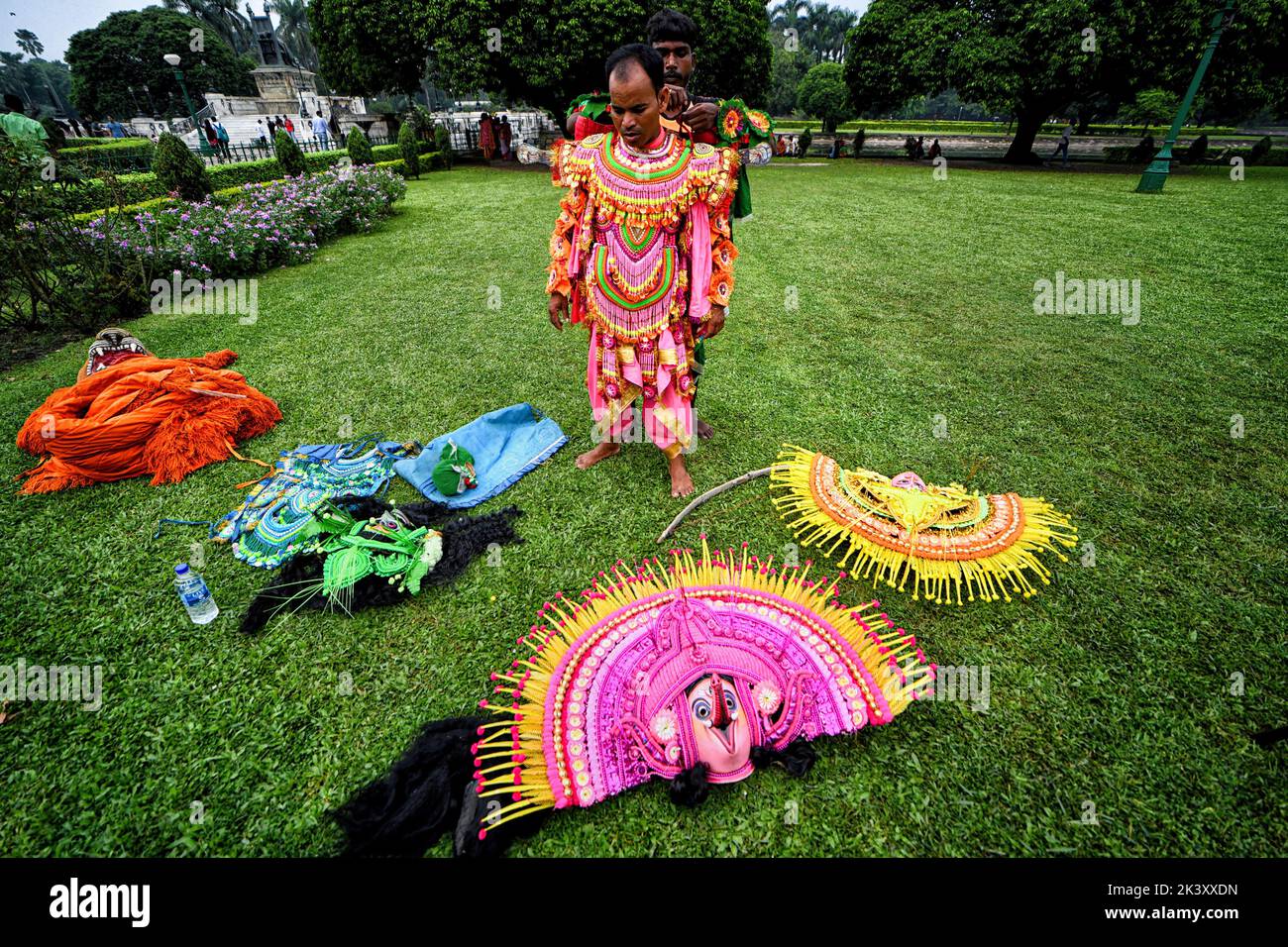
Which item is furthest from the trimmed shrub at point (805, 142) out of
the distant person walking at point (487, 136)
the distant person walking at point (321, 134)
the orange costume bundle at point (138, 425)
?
the orange costume bundle at point (138, 425)

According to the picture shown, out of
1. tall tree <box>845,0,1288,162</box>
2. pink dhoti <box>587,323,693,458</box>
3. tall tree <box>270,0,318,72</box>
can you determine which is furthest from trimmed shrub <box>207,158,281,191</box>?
tall tree <box>270,0,318,72</box>

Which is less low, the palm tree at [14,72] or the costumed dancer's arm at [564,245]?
the palm tree at [14,72]

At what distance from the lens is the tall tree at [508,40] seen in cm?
1499

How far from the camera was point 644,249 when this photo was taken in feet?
9.18

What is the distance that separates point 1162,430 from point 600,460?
426 centimetres

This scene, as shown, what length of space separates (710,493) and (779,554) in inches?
21.1

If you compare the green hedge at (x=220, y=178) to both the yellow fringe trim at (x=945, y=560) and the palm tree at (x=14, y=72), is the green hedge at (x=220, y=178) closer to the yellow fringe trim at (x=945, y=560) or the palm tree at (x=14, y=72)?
the yellow fringe trim at (x=945, y=560)

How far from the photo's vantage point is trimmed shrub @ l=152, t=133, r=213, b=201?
9.37 m

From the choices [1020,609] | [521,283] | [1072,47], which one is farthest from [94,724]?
[1072,47]

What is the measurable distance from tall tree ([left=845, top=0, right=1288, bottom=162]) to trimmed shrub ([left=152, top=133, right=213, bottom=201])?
20.2 metres

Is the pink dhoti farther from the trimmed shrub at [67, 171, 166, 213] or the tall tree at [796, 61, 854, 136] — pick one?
the tall tree at [796, 61, 854, 136]

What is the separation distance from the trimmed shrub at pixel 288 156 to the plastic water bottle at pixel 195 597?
1272 centimetres

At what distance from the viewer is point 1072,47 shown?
48.2ft
